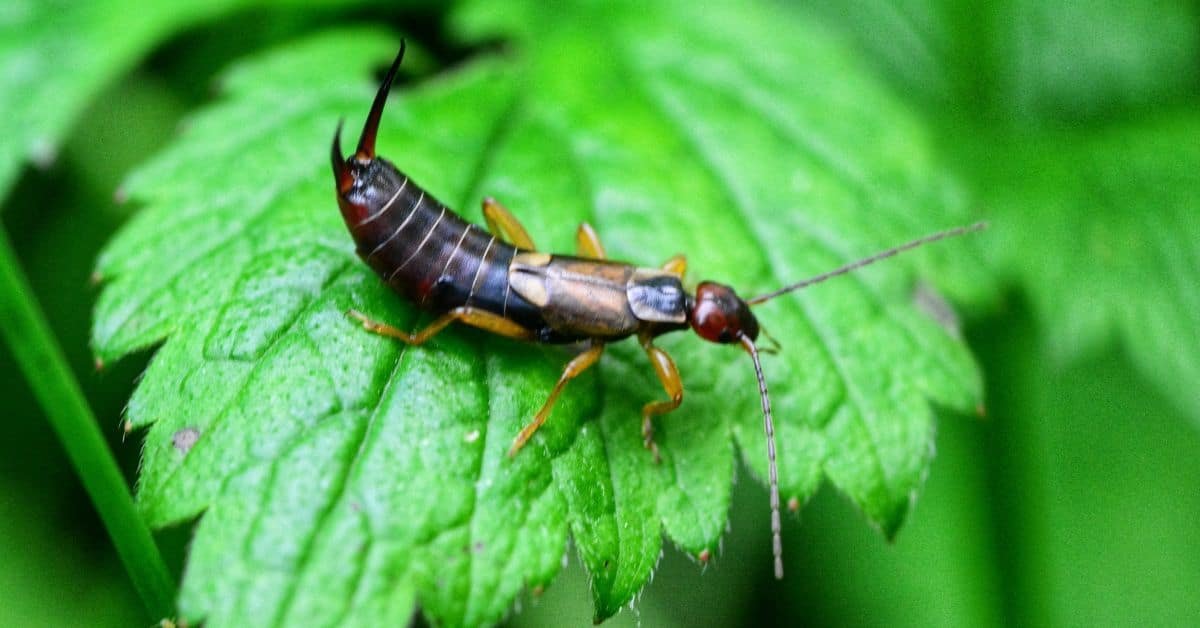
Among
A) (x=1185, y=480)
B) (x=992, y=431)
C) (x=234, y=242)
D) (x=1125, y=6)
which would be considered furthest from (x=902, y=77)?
(x=234, y=242)

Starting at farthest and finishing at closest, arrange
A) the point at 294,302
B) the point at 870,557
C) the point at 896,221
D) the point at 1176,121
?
the point at 1176,121 < the point at 870,557 < the point at 896,221 < the point at 294,302

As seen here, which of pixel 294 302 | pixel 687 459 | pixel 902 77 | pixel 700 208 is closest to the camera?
pixel 294 302

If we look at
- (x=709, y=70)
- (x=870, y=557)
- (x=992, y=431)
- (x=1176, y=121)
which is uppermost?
(x=709, y=70)

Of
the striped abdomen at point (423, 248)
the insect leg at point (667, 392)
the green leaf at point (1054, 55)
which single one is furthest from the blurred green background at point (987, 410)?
the striped abdomen at point (423, 248)

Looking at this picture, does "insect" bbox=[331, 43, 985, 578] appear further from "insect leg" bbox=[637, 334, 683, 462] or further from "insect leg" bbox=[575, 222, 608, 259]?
"insect leg" bbox=[575, 222, 608, 259]

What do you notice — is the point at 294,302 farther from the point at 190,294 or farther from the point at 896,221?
the point at 896,221

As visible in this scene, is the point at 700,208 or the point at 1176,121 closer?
the point at 700,208

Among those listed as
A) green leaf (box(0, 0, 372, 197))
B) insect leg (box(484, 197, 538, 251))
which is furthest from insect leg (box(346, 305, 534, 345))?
green leaf (box(0, 0, 372, 197))
